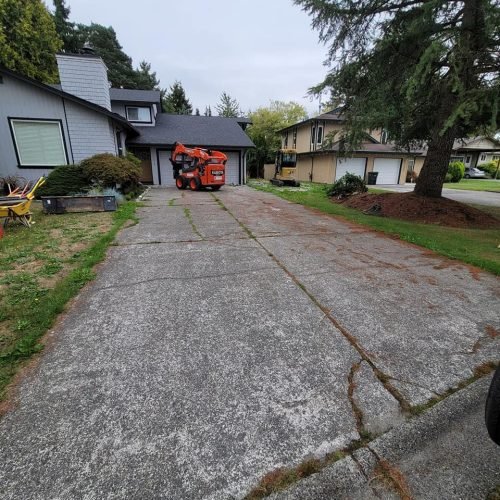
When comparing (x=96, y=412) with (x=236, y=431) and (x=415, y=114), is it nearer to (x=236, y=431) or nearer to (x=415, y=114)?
(x=236, y=431)

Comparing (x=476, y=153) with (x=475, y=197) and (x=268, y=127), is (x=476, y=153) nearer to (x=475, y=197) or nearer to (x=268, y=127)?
(x=268, y=127)

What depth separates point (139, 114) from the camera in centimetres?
1731

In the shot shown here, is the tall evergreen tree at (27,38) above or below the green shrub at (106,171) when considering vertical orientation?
above

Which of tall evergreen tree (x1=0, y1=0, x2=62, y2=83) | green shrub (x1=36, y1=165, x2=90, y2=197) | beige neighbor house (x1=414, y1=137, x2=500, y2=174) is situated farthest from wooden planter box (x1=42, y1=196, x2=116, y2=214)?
beige neighbor house (x1=414, y1=137, x2=500, y2=174)

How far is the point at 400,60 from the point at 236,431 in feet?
31.9

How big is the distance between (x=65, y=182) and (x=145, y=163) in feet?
29.9

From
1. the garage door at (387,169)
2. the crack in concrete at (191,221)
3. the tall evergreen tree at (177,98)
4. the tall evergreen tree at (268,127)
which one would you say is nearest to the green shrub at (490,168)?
the garage door at (387,169)

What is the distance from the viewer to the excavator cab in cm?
1769

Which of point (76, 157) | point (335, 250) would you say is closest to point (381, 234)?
point (335, 250)

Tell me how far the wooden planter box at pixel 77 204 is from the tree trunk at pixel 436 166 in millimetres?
10026

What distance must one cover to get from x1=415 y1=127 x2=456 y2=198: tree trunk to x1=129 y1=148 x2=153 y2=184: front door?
14.4 metres

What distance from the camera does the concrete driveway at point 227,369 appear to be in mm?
1445

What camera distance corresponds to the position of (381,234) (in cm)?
646

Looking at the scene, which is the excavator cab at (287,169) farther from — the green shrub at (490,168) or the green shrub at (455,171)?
the green shrub at (490,168)
